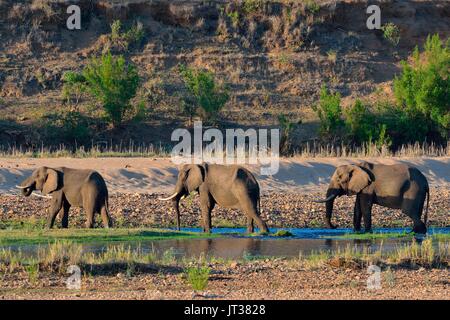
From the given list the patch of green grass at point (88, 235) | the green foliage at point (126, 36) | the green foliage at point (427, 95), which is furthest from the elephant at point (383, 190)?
the green foliage at point (126, 36)

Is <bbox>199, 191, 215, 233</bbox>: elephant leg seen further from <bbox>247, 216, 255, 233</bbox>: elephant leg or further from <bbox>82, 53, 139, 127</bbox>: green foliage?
<bbox>82, 53, 139, 127</bbox>: green foliage

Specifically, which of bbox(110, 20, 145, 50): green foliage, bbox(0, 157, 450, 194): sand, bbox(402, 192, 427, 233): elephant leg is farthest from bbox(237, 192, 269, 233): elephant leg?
bbox(110, 20, 145, 50): green foliage

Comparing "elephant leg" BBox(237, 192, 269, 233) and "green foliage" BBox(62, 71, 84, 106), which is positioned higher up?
"green foliage" BBox(62, 71, 84, 106)

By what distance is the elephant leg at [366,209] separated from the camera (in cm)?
2261

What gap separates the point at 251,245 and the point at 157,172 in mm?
9393

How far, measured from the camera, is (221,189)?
74.4 ft

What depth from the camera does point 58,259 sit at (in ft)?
53.9

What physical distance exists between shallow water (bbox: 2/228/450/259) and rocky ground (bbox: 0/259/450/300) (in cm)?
171

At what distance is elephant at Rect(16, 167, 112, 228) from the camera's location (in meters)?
21.9
